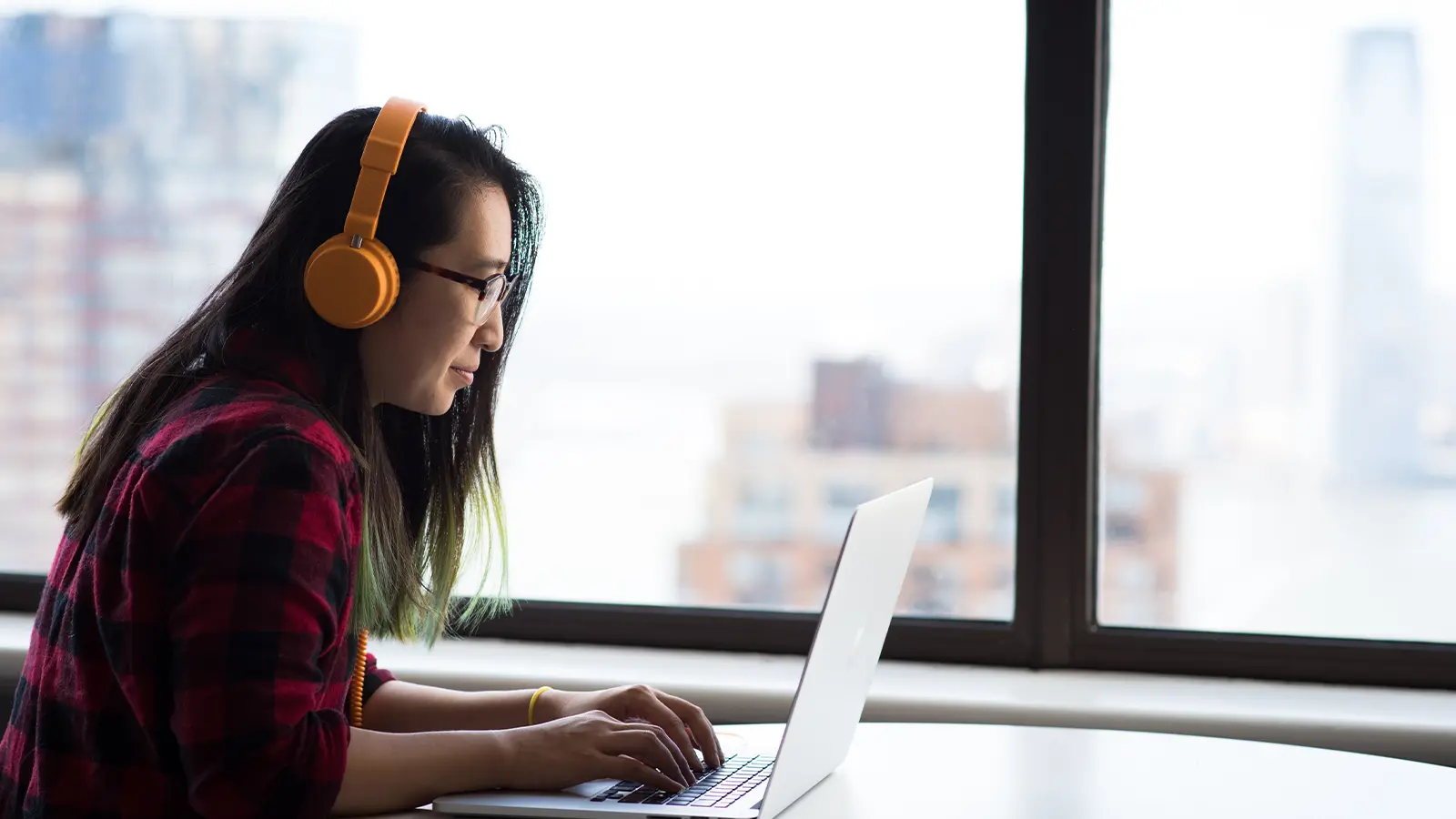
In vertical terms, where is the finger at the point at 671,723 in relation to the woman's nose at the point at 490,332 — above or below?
below

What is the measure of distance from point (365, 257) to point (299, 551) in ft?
0.87

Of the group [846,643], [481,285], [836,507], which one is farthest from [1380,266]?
[481,285]

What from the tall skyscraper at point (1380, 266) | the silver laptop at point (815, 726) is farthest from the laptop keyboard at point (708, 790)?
the tall skyscraper at point (1380, 266)

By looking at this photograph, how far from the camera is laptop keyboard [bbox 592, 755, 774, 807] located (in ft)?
3.42

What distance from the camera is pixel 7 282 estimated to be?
2.34m

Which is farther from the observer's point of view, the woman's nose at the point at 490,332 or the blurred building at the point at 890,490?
the blurred building at the point at 890,490

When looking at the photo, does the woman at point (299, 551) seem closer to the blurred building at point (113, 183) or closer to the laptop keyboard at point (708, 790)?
the laptop keyboard at point (708, 790)

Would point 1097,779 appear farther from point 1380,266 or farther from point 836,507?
point 1380,266

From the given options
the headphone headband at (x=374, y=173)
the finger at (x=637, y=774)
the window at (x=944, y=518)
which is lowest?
the finger at (x=637, y=774)

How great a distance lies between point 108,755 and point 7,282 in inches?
65.2

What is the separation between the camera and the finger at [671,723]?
3.77ft

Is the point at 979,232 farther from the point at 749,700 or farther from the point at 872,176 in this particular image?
the point at 749,700

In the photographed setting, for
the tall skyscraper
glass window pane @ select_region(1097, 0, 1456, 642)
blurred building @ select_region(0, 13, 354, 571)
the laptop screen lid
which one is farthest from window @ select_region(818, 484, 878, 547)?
blurred building @ select_region(0, 13, 354, 571)

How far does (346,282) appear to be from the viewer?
109 centimetres
